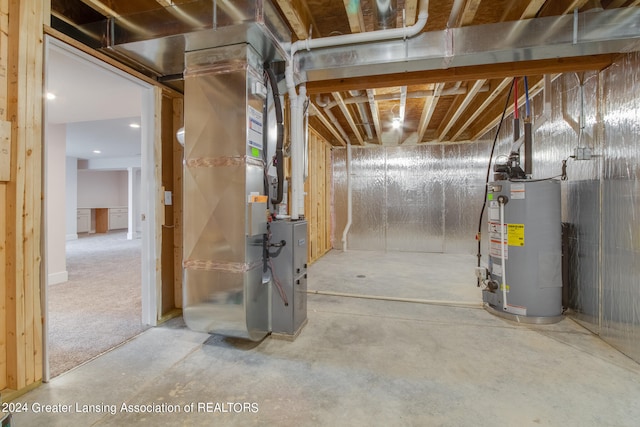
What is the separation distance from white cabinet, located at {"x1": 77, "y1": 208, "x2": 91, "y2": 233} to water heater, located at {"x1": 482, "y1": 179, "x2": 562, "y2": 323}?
11.7 m

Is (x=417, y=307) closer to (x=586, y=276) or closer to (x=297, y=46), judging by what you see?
(x=586, y=276)

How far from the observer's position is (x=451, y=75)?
2.62m

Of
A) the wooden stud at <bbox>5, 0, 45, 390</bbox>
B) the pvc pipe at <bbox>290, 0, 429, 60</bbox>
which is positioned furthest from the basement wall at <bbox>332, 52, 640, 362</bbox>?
the wooden stud at <bbox>5, 0, 45, 390</bbox>

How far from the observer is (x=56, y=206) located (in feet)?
13.6

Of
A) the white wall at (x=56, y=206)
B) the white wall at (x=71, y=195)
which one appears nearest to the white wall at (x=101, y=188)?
the white wall at (x=71, y=195)

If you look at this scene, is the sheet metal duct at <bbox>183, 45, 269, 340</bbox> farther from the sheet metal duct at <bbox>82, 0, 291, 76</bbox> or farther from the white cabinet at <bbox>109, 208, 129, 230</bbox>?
the white cabinet at <bbox>109, 208, 129, 230</bbox>

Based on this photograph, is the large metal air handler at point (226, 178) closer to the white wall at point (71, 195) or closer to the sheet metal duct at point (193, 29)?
the sheet metal duct at point (193, 29)

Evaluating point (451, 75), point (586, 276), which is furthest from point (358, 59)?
point (586, 276)

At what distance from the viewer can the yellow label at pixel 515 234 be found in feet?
8.81

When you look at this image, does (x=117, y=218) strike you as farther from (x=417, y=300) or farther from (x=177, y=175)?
(x=417, y=300)

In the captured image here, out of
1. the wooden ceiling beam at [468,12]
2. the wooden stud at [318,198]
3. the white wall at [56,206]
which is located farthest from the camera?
the wooden stud at [318,198]

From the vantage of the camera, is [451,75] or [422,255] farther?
[422,255]

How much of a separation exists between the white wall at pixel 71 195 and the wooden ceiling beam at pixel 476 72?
22.5 ft

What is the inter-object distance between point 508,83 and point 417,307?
2.71m
